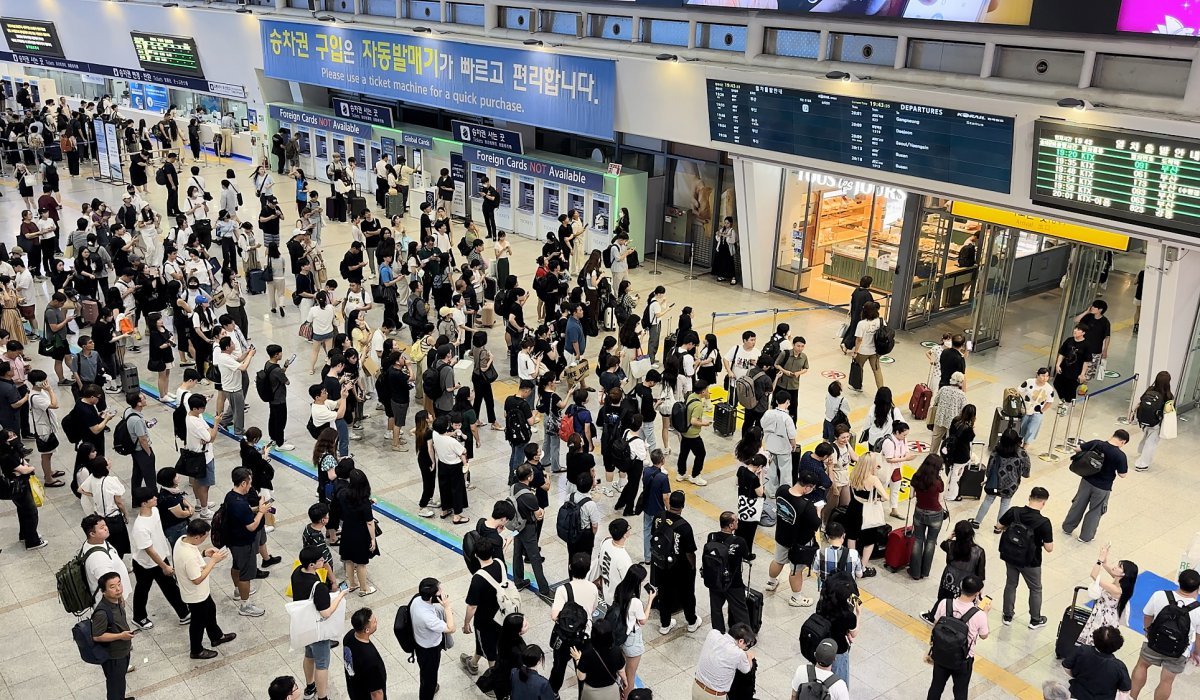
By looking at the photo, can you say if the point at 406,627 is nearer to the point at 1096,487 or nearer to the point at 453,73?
the point at 1096,487

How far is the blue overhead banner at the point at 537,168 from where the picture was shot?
69.1 ft

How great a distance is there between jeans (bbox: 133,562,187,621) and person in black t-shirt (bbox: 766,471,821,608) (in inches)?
213

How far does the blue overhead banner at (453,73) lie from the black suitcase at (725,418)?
898cm

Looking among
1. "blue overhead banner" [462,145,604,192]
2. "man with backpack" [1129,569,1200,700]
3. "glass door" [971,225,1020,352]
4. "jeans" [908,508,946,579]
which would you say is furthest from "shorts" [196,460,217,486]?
"glass door" [971,225,1020,352]

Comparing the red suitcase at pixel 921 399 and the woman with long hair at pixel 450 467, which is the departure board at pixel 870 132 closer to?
the red suitcase at pixel 921 399

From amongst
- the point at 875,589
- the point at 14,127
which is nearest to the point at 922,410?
the point at 875,589

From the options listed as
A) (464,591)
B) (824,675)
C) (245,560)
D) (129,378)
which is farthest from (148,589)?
(824,675)

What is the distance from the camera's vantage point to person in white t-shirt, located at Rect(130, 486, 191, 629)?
27.5 ft

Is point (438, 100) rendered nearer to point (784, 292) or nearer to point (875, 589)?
point (784, 292)

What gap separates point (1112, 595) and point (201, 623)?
7.65 metres

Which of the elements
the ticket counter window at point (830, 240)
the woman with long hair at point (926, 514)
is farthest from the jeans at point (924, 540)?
the ticket counter window at point (830, 240)

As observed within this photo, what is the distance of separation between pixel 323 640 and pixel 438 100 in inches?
728

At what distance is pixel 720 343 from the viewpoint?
55.4 feet

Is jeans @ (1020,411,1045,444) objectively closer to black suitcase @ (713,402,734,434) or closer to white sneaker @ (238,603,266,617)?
black suitcase @ (713,402,734,434)
